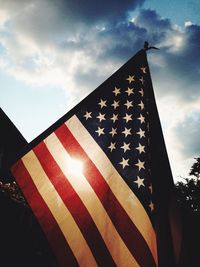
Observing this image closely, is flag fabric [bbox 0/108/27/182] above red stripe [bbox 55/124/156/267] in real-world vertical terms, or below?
above

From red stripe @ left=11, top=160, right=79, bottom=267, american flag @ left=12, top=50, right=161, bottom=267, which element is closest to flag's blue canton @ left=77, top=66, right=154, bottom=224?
american flag @ left=12, top=50, right=161, bottom=267

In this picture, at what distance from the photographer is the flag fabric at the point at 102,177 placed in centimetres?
268

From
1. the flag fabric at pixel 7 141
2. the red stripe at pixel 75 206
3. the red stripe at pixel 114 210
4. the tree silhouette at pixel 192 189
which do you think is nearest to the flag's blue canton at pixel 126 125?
the red stripe at pixel 114 210

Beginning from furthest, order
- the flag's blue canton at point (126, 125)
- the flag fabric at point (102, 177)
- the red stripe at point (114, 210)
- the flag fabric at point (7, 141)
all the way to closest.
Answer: the flag fabric at point (7, 141) < the flag's blue canton at point (126, 125) < the flag fabric at point (102, 177) < the red stripe at point (114, 210)

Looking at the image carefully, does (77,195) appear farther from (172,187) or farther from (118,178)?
(172,187)

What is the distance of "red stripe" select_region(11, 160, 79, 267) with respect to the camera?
271cm

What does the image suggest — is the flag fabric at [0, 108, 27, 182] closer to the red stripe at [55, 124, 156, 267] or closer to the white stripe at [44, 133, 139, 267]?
the white stripe at [44, 133, 139, 267]

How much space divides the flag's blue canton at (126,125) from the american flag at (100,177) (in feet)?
0.04

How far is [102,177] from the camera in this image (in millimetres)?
3012

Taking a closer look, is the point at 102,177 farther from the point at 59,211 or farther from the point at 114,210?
the point at 59,211

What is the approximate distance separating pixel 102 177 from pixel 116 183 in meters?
0.19

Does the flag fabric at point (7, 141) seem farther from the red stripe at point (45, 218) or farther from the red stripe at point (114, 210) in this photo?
the red stripe at point (114, 210)

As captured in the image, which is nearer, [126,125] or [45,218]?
[45,218]

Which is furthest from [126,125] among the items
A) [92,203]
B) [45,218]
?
[45,218]
